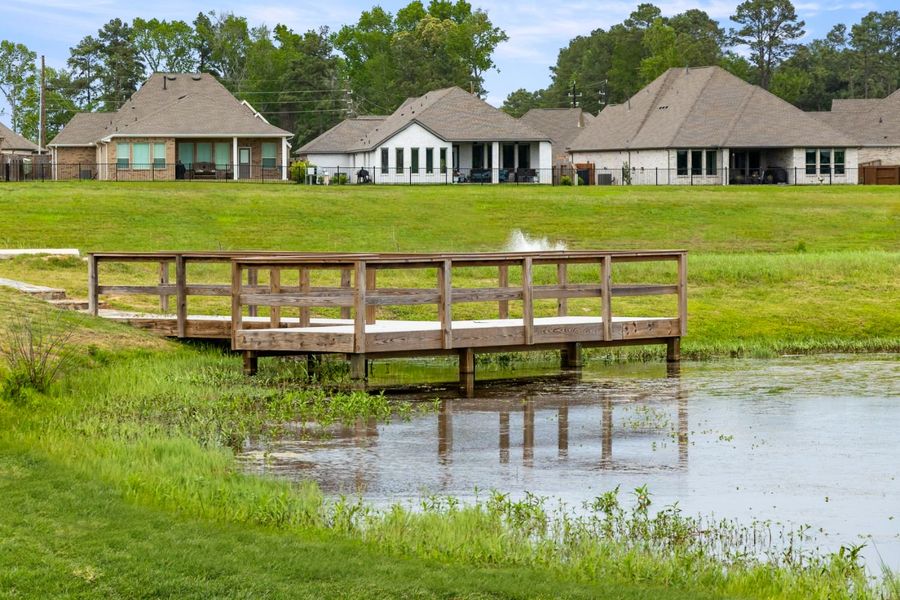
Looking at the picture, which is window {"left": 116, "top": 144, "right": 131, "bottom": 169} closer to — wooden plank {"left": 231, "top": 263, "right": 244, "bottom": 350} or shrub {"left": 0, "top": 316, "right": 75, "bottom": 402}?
shrub {"left": 0, "top": 316, "right": 75, "bottom": 402}

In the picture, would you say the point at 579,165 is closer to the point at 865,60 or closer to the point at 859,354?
the point at 859,354

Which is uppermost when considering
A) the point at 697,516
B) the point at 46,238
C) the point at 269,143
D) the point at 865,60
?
the point at 865,60

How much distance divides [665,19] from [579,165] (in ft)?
198

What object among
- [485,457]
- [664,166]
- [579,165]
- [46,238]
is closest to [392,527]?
[485,457]

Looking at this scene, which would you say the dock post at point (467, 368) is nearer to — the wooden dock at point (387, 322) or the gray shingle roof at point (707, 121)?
the wooden dock at point (387, 322)

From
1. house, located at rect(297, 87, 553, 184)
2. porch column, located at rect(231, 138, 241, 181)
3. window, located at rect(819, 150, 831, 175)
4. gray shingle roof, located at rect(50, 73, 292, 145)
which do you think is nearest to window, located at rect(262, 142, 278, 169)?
gray shingle roof, located at rect(50, 73, 292, 145)

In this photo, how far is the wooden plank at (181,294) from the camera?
979 inches

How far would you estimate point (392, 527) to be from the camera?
470 inches

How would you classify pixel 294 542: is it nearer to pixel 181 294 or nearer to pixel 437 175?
pixel 181 294

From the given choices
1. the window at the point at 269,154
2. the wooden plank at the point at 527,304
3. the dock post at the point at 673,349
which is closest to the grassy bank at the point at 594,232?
the dock post at the point at 673,349

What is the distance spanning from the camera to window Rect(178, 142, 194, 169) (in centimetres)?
7644

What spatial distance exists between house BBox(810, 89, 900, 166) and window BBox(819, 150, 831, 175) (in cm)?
475

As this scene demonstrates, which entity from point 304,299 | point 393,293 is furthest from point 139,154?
point 304,299

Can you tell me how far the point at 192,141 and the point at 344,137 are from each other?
1410cm
